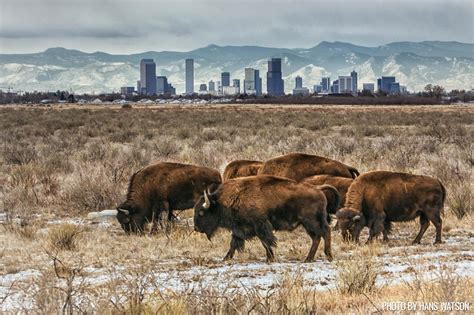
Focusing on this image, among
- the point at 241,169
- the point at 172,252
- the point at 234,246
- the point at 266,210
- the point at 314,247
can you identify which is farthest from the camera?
the point at 241,169

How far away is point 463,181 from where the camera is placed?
15.4m

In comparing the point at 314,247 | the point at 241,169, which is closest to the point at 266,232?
the point at 314,247

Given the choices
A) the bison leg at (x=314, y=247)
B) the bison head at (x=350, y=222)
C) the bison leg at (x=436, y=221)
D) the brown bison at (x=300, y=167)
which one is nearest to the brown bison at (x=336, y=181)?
the brown bison at (x=300, y=167)

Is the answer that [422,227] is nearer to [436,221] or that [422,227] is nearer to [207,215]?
[436,221]

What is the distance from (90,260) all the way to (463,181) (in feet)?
32.3

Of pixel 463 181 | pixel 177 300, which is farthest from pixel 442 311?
pixel 463 181

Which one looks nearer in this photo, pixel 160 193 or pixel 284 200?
pixel 284 200

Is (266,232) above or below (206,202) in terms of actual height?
below

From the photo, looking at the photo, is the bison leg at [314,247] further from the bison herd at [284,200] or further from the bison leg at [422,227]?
the bison leg at [422,227]

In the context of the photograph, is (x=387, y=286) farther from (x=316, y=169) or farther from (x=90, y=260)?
(x=316, y=169)

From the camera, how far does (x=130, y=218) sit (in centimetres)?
1104

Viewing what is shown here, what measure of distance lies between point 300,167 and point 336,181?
0.99 meters

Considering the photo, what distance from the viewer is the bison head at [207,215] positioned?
29.6 feet

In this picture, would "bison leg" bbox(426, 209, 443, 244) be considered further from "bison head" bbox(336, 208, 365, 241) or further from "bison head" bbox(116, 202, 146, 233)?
"bison head" bbox(116, 202, 146, 233)
